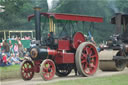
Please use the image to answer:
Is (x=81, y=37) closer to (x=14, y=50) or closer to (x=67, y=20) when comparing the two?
(x=67, y=20)

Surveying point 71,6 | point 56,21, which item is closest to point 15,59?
point 56,21

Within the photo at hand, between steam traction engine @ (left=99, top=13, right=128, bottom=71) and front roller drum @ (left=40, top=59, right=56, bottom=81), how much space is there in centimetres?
324

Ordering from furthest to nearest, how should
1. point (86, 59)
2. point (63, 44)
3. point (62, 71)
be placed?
point (62, 71) < point (86, 59) < point (63, 44)

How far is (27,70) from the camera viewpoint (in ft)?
40.3

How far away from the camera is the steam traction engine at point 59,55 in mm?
12305

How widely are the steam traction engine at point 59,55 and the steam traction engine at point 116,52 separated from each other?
1.20 meters

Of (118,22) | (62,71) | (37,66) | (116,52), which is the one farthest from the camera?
(118,22)

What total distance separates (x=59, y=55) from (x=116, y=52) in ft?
9.71

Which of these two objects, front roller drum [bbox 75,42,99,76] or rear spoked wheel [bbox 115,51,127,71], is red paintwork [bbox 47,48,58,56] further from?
rear spoked wheel [bbox 115,51,127,71]

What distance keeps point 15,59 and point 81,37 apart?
15.1 ft

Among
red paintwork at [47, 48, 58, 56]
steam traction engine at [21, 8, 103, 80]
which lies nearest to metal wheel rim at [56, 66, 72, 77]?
steam traction engine at [21, 8, 103, 80]

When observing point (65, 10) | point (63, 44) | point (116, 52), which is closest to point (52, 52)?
point (63, 44)

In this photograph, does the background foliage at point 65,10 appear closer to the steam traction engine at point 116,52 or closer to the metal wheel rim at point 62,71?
the steam traction engine at point 116,52

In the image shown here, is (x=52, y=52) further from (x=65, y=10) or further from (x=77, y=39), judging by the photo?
(x=65, y=10)
